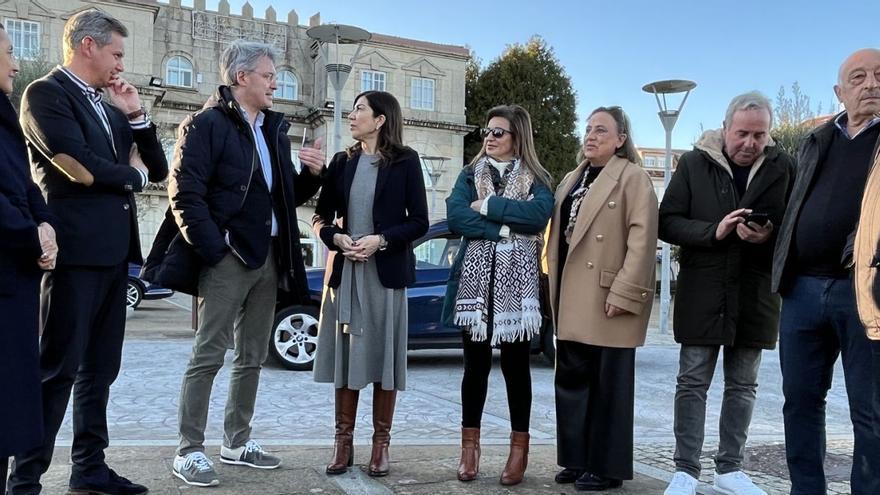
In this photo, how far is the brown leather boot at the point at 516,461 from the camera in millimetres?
3916

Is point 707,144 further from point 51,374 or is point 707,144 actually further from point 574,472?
point 51,374

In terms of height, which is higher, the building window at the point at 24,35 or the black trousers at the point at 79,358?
the building window at the point at 24,35

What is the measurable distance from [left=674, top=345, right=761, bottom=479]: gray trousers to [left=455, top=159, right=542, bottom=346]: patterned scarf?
842 mm

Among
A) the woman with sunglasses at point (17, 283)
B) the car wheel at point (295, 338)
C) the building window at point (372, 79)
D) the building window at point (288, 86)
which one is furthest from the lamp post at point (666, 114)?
the building window at point (288, 86)

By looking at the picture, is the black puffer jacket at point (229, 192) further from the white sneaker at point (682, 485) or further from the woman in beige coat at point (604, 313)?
the white sneaker at point (682, 485)

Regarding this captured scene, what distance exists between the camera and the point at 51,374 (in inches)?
124

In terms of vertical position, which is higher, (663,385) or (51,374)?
(51,374)

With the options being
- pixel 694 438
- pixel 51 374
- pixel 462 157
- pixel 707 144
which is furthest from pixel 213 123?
pixel 462 157

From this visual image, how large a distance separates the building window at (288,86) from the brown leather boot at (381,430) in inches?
1383

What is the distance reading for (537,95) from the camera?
143ft

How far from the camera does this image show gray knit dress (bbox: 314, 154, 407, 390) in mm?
4023

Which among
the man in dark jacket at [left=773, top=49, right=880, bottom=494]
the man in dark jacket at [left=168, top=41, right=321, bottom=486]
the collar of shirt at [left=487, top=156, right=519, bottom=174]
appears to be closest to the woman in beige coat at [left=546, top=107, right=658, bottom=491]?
the collar of shirt at [left=487, top=156, right=519, bottom=174]

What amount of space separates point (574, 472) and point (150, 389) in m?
4.75

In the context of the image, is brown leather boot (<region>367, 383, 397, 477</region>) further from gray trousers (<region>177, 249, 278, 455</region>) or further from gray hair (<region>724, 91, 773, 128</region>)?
gray hair (<region>724, 91, 773, 128</region>)
